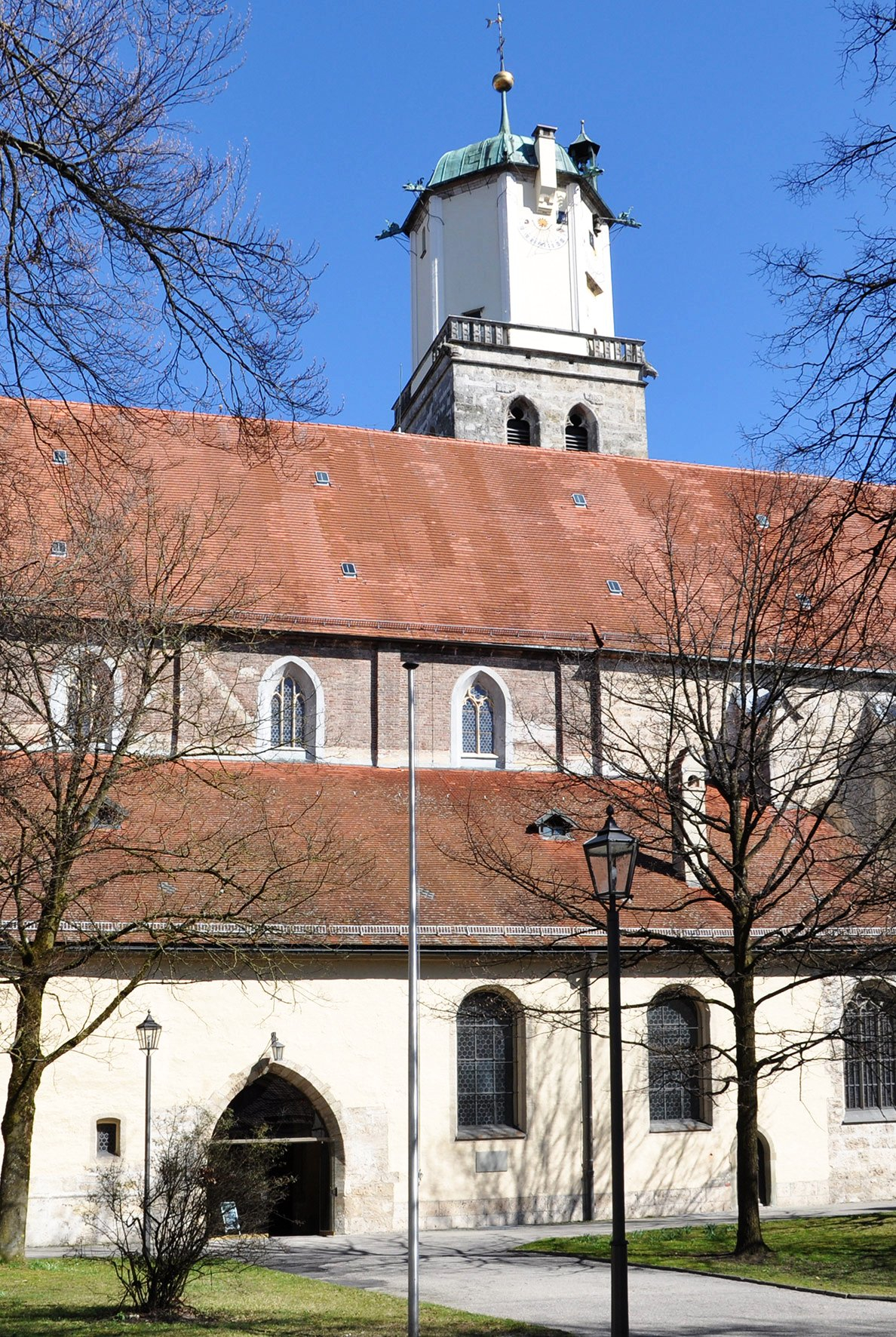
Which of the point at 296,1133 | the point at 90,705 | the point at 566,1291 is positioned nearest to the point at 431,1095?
the point at 296,1133

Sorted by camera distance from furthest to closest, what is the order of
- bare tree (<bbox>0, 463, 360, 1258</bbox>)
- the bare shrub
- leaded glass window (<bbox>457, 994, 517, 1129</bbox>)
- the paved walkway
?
leaded glass window (<bbox>457, 994, 517, 1129</bbox>) < bare tree (<bbox>0, 463, 360, 1258</bbox>) < the paved walkway < the bare shrub

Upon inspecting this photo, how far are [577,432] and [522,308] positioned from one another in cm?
337

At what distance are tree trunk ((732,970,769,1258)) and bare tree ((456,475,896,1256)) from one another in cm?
3

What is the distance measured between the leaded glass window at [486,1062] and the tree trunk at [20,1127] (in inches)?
274

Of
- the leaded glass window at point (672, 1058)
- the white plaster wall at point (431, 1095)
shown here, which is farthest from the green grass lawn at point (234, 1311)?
the leaded glass window at point (672, 1058)

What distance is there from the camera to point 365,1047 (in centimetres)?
2059

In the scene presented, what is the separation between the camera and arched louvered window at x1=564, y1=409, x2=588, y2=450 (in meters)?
35.8

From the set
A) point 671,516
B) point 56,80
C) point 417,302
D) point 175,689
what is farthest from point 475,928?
point 417,302

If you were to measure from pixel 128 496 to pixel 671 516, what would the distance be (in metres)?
12.4

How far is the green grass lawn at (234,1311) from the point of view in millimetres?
11477

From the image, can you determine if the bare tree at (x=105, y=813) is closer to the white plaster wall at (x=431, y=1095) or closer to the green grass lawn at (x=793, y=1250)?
the white plaster wall at (x=431, y=1095)

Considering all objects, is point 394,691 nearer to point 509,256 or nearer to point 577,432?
point 577,432

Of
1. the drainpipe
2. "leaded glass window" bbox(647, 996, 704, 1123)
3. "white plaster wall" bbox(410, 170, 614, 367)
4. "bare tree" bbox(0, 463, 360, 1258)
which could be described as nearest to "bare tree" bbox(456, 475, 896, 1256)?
"leaded glass window" bbox(647, 996, 704, 1123)

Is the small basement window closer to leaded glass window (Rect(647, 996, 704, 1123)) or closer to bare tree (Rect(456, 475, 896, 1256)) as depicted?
bare tree (Rect(456, 475, 896, 1256))
